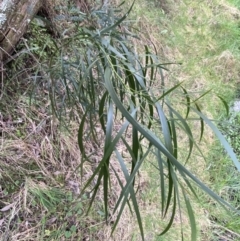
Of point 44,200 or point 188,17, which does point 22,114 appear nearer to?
point 44,200

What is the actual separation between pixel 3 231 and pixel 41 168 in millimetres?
259

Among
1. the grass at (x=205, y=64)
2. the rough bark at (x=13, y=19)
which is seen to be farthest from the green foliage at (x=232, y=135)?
the rough bark at (x=13, y=19)

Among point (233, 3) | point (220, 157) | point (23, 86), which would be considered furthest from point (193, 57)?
point (23, 86)

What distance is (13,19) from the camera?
3.52 feet

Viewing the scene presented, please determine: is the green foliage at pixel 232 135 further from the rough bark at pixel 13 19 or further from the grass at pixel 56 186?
the rough bark at pixel 13 19

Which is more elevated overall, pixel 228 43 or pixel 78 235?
pixel 228 43

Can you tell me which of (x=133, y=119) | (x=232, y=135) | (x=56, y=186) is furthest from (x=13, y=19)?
(x=232, y=135)

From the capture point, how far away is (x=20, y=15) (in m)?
1.08

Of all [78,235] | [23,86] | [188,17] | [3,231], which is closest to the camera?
[3,231]

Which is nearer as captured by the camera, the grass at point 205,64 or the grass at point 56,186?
the grass at point 56,186

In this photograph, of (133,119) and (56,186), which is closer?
(133,119)

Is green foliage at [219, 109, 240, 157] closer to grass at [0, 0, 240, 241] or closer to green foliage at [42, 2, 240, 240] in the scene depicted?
grass at [0, 0, 240, 241]

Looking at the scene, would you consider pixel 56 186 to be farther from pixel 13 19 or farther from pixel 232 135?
pixel 232 135

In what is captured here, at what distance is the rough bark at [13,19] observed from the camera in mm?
1043
